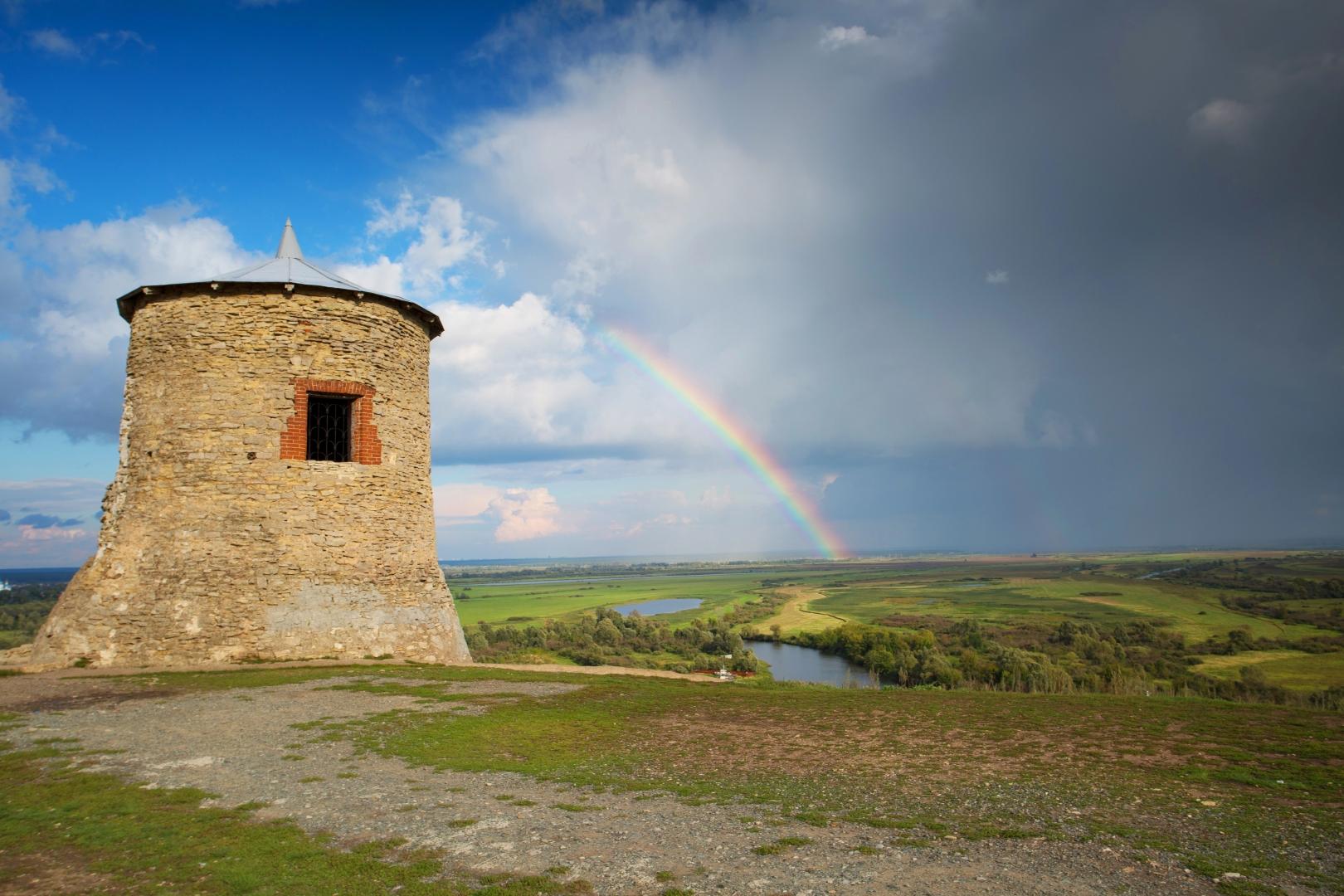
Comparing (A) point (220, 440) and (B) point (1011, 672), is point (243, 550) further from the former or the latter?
(B) point (1011, 672)

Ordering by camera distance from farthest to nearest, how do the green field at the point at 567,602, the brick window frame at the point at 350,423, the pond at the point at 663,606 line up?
the pond at the point at 663,606, the green field at the point at 567,602, the brick window frame at the point at 350,423

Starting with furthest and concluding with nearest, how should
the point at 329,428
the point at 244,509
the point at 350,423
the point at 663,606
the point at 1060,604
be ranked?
the point at 663,606
the point at 1060,604
the point at 329,428
the point at 350,423
the point at 244,509

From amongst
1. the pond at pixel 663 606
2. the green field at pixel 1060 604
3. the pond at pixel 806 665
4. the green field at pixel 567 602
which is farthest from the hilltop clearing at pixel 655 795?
the pond at pixel 663 606

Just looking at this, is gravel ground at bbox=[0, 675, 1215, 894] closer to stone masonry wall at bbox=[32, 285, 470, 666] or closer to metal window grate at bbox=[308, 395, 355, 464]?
stone masonry wall at bbox=[32, 285, 470, 666]

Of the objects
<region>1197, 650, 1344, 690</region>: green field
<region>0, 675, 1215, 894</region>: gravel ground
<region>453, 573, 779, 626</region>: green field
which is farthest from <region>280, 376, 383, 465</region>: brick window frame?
<region>453, 573, 779, 626</region>: green field

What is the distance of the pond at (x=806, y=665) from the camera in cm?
3142

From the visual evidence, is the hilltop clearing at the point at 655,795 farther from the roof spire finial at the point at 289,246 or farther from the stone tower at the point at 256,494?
the roof spire finial at the point at 289,246

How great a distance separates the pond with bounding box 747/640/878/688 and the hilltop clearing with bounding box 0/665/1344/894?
19680 millimetres

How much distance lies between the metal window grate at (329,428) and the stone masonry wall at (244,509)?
2.01 feet

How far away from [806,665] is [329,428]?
28349 mm

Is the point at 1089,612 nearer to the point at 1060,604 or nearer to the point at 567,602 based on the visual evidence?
the point at 1060,604

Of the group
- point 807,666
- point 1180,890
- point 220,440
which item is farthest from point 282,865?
point 807,666

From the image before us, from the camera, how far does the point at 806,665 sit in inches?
1460

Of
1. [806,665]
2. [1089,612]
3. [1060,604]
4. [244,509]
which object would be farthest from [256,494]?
[1060,604]
